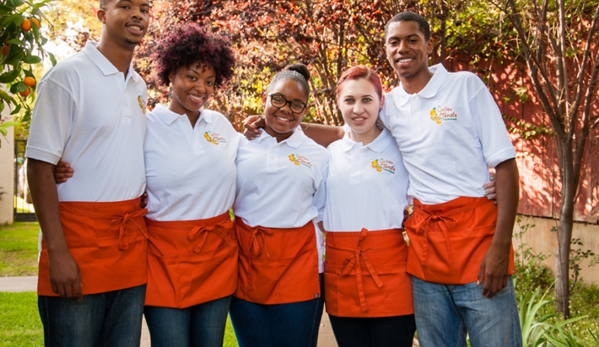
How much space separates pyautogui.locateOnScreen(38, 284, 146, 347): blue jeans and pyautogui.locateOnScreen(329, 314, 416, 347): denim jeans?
3.64 ft

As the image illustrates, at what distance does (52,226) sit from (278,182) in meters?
1.18

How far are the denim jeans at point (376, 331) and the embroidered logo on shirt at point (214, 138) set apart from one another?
3.81ft

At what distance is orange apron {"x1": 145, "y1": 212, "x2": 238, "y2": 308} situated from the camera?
3.08 metres

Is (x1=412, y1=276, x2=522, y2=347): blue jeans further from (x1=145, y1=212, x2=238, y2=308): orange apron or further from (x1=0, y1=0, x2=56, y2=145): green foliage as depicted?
(x1=0, y1=0, x2=56, y2=145): green foliage

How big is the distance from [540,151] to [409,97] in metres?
4.44

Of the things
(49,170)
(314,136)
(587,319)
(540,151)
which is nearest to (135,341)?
(49,170)

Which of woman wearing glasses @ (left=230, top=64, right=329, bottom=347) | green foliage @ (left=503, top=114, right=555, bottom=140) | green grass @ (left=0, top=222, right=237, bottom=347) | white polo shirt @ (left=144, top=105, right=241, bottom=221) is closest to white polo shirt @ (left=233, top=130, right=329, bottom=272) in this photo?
woman wearing glasses @ (left=230, top=64, right=329, bottom=347)

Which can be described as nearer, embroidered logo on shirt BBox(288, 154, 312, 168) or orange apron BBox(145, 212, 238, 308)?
orange apron BBox(145, 212, 238, 308)

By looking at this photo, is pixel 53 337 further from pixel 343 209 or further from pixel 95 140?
pixel 343 209

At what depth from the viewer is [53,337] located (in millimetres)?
2678

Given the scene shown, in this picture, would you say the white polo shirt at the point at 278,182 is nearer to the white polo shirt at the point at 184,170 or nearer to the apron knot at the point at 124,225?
the white polo shirt at the point at 184,170

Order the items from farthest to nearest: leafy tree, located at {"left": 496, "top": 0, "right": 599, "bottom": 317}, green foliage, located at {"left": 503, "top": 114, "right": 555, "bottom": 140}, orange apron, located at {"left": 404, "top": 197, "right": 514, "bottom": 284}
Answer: green foliage, located at {"left": 503, "top": 114, "right": 555, "bottom": 140}, leafy tree, located at {"left": 496, "top": 0, "right": 599, "bottom": 317}, orange apron, located at {"left": 404, "top": 197, "right": 514, "bottom": 284}

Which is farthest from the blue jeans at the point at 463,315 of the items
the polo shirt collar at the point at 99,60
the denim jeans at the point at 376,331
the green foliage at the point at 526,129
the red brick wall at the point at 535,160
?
the green foliage at the point at 526,129

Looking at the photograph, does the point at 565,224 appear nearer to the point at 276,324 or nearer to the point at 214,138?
the point at 276,324
